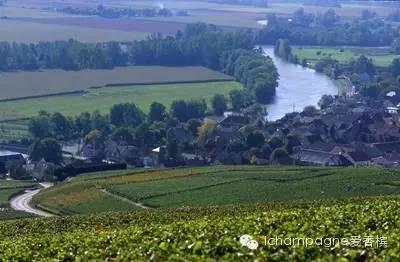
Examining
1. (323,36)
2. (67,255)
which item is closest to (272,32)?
(323,36)

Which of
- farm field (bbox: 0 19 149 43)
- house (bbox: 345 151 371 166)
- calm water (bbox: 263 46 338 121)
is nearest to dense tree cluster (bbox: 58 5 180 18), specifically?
farm field (bbox: 0 19 149 43)

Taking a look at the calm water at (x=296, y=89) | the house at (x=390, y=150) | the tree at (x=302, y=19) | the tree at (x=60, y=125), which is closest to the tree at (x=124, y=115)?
the tree at (x=60, y=125)

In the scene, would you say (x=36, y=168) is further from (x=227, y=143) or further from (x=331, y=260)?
(x=331, y=260)

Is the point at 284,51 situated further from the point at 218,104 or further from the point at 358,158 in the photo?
the point at 358,158

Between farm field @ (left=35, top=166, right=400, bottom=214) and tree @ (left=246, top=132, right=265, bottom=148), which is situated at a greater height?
farm field @ (left=35, top=166, right=400, bottom=214)

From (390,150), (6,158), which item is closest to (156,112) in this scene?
(6,158)

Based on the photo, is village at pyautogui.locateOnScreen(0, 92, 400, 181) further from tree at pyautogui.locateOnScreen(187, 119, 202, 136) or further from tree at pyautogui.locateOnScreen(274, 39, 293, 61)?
tree at pyautogui.locateOnScreen(274, 39, 293, 61)
